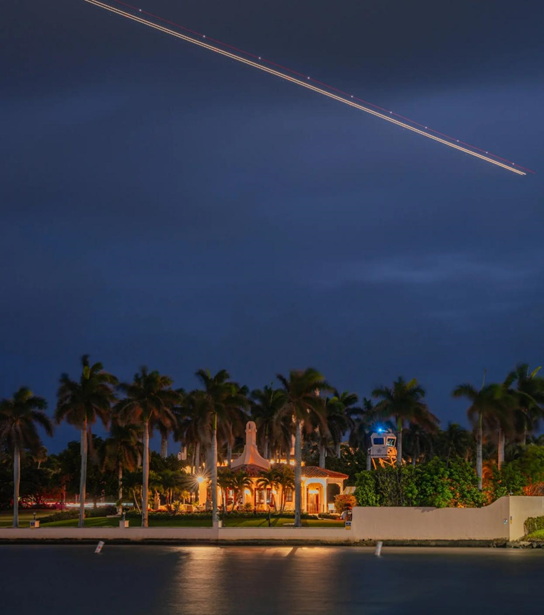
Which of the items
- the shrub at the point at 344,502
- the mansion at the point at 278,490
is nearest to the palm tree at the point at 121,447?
the mansion at the point at 278,490

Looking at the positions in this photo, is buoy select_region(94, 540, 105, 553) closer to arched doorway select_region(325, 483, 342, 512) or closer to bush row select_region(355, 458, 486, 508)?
bush row select_region(355, 458, 486, 508)

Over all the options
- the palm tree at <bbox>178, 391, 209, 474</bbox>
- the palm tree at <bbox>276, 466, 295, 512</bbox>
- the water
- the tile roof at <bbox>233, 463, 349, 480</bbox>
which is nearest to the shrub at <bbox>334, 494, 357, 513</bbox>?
the tile roof at <bbox>233, 463, 349, 480</bbox>

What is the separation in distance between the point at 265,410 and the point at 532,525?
4716cm

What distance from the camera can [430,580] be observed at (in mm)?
50312

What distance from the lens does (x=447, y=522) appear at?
68.4 metres

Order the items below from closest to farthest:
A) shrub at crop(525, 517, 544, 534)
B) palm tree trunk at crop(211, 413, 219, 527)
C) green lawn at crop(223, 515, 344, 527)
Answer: shrub at crop(525, 517, 544, 534), palm tree trunk at crop(211, 413, 219, 527), green lawn at crop(223, 515, 344, 527)

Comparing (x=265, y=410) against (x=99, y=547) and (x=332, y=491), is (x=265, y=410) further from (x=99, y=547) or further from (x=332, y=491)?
(x=99, y=547)

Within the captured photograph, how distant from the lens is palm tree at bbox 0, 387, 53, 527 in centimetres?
8319

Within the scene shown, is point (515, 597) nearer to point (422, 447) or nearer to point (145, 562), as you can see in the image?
point (145, 562)

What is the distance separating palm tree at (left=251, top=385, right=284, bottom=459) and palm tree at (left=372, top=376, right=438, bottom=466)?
23.8 m

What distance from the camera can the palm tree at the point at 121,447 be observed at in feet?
310

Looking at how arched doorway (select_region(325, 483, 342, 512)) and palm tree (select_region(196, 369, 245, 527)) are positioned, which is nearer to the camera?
palm tree (select_region(196, 369, 245, 527))

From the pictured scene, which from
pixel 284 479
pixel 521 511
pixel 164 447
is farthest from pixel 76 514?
pixel 521 511

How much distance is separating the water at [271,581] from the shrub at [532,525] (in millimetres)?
4804
